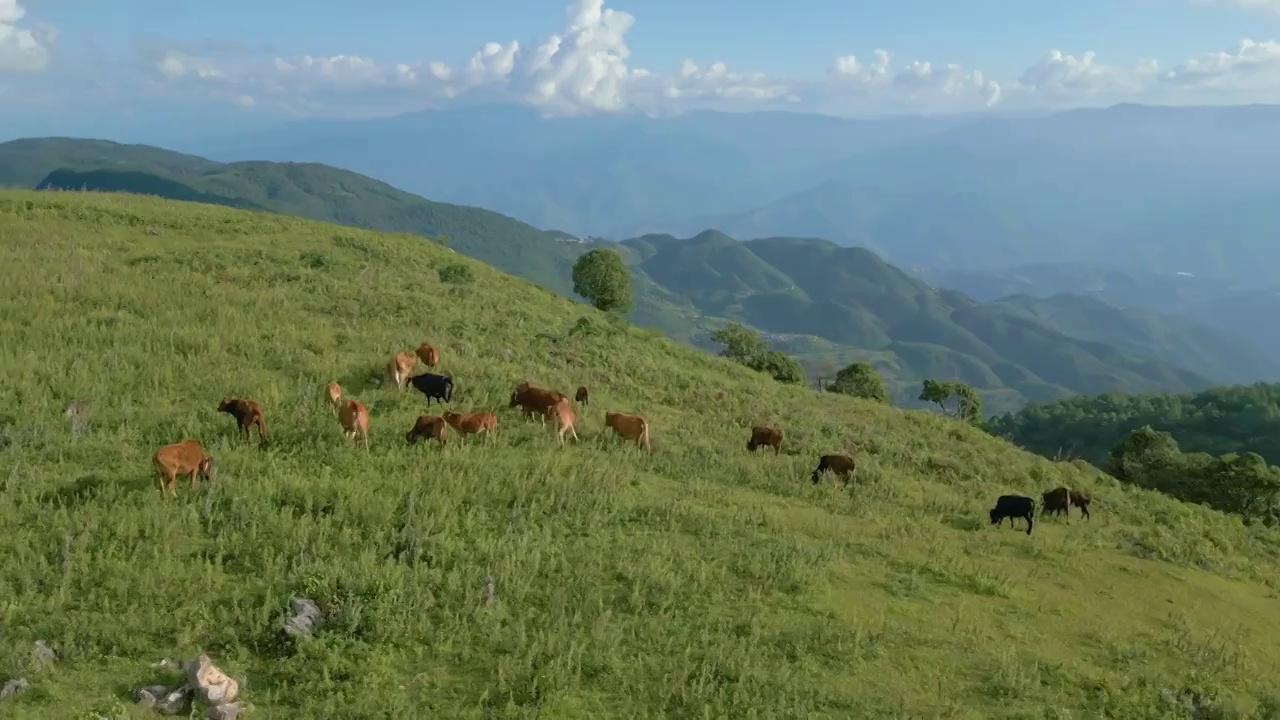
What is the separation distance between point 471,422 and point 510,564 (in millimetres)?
5363

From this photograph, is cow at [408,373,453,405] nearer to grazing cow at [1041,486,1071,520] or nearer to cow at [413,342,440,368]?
cow at [413,342,440,368]

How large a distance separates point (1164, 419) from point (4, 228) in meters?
144

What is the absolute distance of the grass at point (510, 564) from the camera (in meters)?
7.88

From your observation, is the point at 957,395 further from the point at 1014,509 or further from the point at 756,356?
the point at 1014,509

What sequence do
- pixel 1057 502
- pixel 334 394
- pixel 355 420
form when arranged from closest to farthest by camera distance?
pixel 355 420
pixel 334 394
pixel 1057 502

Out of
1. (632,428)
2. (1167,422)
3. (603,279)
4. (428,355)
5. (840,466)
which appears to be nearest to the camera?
(632,428)

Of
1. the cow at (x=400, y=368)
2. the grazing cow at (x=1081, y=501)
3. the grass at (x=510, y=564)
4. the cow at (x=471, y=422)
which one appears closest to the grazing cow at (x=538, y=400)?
the grass at (x=510, y=564)

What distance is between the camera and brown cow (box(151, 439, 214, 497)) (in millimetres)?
10484

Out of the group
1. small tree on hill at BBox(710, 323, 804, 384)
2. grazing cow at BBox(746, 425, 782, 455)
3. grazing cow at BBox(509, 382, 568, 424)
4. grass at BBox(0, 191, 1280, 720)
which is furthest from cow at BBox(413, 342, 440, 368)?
small tree on hill at BBox(710, 323, 804, 384)

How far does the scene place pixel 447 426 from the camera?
1443 centimetres

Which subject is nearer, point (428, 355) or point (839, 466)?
point (839, 466)

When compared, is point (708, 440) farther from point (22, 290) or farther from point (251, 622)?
point (22, 290)

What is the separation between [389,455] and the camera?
1290 cm


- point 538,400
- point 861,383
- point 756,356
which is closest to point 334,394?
point 538,400
